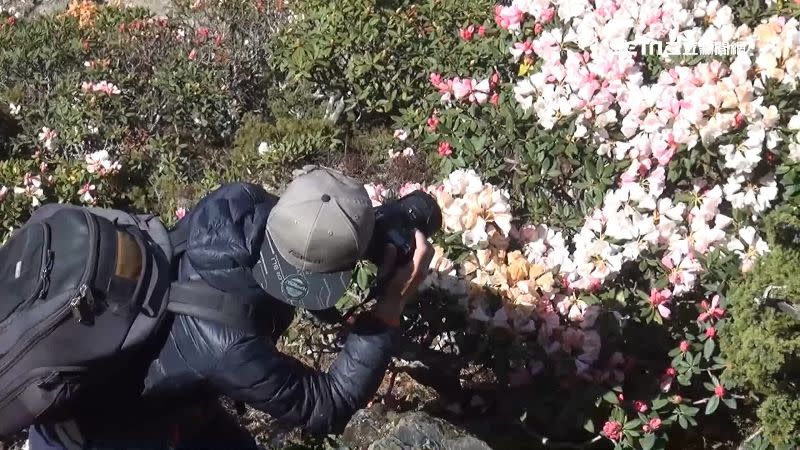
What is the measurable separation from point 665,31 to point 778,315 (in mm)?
1253

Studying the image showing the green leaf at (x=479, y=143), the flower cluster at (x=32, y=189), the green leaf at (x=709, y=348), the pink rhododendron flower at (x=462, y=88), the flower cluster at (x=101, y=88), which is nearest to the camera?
the green leaf at (x=709, y=348)

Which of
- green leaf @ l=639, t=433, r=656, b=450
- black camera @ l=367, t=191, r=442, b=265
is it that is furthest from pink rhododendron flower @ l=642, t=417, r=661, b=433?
black camera @ l=367, t=191, r=442, b=265

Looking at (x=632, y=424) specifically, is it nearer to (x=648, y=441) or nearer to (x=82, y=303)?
(x=648, y=441)

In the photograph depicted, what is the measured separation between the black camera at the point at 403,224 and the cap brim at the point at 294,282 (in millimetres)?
178

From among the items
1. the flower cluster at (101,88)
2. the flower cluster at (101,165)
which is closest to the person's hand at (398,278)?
the flower cluster at (101,165)

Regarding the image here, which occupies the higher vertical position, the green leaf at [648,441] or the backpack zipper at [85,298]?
the backpack zipper at [85,298]

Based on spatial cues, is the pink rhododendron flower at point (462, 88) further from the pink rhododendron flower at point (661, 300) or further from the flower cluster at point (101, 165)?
the flower cluster at point (101, 165)

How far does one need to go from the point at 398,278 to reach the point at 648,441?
1.31m

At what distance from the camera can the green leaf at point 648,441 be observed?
293 centimetres

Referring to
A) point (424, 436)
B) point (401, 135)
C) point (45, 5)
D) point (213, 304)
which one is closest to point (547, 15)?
point (401, 135)

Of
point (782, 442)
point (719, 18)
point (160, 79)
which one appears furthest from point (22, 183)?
point (782, 442)

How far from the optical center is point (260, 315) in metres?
1.95

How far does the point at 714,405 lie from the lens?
116 inches

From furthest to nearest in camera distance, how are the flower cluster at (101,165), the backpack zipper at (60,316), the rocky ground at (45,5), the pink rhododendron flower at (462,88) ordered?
the rocky ground at (45,5) → the flower cluster at (101,165) → the pink rhododendron flower at (462,88) → the backpack zipper at (60,316)
